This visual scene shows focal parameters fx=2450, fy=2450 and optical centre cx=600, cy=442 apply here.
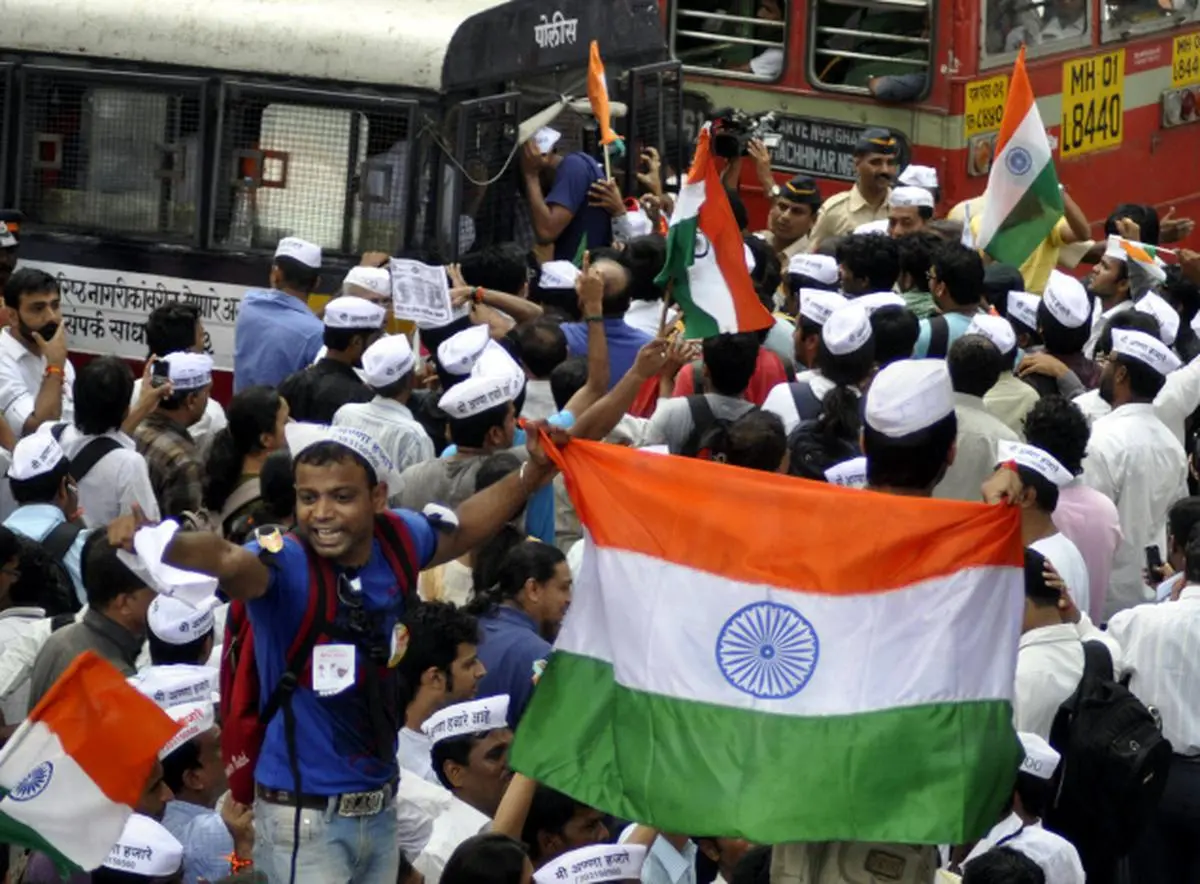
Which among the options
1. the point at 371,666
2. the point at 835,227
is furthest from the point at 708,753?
the point at 835,227

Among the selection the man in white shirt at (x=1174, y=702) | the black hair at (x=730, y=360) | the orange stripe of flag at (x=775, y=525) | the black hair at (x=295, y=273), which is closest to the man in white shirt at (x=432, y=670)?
the orange stripe of flag at (x=775, y=525)

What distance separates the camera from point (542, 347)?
868 centimetres

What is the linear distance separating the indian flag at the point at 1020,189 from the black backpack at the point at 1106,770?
167 inches

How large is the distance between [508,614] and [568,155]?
478cm

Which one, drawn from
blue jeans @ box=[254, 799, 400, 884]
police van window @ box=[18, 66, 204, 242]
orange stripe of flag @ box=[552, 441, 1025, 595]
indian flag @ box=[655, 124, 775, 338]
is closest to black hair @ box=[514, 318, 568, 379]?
indian flag @ box=[655, 124, 775, 338]

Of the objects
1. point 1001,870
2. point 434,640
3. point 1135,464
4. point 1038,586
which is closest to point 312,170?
point 1135,464

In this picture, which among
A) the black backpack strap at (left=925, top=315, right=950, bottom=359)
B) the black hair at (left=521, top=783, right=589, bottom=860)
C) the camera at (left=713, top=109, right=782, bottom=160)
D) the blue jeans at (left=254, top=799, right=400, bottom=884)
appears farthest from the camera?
the camera at (left=713, top=109, right=782, bottom=160)

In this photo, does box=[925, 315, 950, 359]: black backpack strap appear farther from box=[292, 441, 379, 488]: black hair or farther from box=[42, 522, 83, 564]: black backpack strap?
box=[292, 441, 379, 488]: black hair

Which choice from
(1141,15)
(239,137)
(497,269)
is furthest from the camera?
(1141,15)

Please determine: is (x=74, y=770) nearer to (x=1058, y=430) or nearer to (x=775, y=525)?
(x=775, y=525)

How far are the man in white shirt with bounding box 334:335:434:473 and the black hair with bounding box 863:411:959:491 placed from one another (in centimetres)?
302

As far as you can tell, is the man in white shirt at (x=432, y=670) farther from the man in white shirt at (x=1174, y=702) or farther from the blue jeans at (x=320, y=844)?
the man in white shirt at (x=1174, y=702)

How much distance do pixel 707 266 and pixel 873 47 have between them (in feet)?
17.3

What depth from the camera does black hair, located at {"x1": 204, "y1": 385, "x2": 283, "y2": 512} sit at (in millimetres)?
8086
